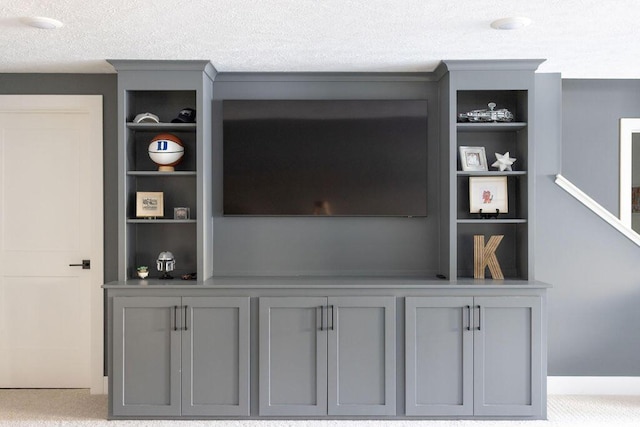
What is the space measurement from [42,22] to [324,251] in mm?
2254

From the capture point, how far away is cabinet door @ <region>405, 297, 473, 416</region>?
3797mm

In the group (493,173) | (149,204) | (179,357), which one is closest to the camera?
(179,357)

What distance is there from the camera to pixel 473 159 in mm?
4199

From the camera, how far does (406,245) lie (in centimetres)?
433

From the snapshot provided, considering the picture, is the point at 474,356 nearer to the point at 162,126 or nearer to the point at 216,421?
the point at 216,421

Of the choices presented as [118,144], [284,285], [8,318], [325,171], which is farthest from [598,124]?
[8,318]

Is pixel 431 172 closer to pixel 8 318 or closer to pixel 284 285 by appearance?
pixel 284 285

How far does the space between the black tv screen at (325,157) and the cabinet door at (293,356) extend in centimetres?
73

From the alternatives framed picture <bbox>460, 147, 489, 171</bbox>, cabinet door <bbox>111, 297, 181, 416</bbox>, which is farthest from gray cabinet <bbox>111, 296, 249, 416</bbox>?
framed picture <bbox>460, 147, 489, 171</bbox>

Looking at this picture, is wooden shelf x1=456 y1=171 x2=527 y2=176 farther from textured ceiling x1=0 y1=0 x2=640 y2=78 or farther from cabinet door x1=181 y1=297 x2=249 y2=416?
cabinet door x1=181 y1=297 x2=249 y2=416

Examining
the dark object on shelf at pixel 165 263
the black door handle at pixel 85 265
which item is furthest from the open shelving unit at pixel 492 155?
the black door handle at pixel 85 265

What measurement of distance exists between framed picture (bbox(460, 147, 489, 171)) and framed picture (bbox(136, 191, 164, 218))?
207cm

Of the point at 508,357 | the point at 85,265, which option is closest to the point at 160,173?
the point at 85,265

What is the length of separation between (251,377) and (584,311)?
2426 millimetres
